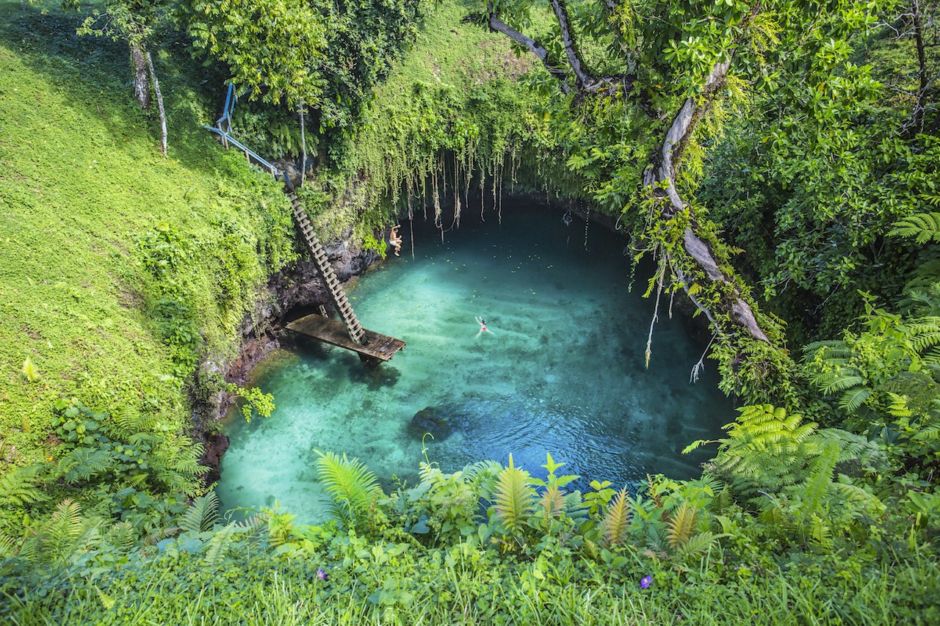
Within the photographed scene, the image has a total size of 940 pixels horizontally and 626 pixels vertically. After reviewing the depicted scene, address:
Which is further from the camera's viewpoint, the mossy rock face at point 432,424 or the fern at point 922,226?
the mossy rock face at point 432,424

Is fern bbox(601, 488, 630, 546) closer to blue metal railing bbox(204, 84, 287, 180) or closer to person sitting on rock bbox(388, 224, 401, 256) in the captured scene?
blue metal railing bbox(204, 84, 287, 180)

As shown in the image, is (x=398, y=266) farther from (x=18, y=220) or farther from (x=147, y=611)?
(x=147, y=611)

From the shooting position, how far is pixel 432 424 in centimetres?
956

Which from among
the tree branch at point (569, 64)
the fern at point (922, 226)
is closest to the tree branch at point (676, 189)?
the tree branch at point (569, 64)

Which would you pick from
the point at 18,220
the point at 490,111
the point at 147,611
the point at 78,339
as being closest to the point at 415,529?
the point at 147,611

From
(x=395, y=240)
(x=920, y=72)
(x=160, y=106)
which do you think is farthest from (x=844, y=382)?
(x=160, y=106)

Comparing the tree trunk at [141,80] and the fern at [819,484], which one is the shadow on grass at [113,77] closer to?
the tree trunk at [141,80]

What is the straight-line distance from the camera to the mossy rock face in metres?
9.41

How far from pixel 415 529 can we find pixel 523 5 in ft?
21.1

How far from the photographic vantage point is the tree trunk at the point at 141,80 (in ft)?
31.4

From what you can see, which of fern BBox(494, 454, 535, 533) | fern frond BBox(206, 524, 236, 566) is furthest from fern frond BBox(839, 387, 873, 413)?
fern frond BBox(206, 524, 236, 566)

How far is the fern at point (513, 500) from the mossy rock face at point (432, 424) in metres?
5.43

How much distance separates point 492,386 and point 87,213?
758 cm

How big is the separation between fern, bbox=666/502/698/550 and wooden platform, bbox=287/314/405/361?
764cm
